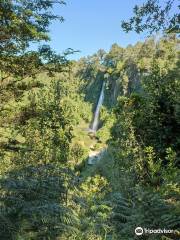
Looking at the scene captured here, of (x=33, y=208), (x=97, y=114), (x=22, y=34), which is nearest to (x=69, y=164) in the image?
(x=22, y=34)


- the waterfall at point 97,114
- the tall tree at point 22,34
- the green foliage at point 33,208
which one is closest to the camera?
the green foliage at point 33,208

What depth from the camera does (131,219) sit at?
14.3ft

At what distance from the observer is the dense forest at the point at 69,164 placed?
11.6 ft

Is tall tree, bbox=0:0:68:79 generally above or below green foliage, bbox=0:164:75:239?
above

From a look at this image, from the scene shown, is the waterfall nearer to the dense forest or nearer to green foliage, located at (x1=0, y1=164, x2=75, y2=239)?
the dense forest

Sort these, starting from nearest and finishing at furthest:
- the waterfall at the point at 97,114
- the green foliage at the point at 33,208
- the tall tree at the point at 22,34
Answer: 1. the green foliage at the point at 33,208
2. the tall tree at the point at 22,34
3. the waterfall at the point at 97,114

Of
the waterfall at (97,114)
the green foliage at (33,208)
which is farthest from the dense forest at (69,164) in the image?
the waterfall at (97,114)

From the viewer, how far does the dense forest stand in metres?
3.55

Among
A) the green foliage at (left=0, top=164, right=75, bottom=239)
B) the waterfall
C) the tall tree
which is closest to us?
the green foliage at (left=0, top=164, right=75, bottom=239)

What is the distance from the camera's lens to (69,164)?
17.7 meters

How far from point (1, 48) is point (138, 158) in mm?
6065

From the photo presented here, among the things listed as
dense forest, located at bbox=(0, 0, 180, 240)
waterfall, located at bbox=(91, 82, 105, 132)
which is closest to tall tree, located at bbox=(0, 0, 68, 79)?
dense forest, located at bbox=(0, 0, 180, 240)

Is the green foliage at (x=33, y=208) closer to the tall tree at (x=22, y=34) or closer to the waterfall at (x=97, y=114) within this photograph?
the tall tree at (x=22, y=34)

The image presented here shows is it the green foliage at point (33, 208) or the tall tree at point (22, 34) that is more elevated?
the tall tree at point (22, 34)
